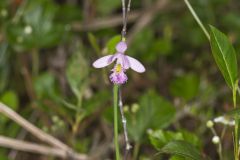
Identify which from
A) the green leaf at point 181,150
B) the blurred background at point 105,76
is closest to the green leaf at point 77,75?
the blurred background at point 105,76

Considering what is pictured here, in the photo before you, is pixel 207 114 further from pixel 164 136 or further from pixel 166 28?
pixel 166 28

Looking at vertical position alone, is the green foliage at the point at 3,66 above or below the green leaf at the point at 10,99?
above

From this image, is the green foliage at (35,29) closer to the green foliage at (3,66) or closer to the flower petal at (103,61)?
the green foliage at (3,66)

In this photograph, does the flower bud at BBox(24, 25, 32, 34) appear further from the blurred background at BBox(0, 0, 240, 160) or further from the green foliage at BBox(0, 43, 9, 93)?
the green foliage at BBox(0, 43, 9, 93)

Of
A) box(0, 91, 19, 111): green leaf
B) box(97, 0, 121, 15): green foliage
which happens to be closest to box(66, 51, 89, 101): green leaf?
box(0, 91, 19, 111): green leaf

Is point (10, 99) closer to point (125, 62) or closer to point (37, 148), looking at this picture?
point (37, 148)

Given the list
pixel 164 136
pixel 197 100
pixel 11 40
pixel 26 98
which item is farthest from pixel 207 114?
pixel 26 98
